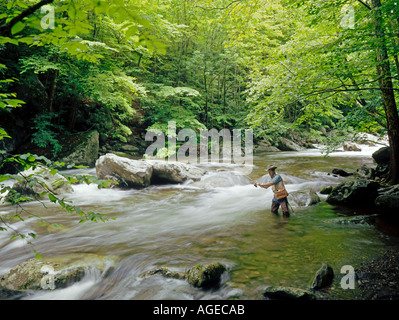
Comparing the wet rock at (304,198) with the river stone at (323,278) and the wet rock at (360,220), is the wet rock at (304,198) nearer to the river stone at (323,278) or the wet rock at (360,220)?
the wet rock at (360,220)

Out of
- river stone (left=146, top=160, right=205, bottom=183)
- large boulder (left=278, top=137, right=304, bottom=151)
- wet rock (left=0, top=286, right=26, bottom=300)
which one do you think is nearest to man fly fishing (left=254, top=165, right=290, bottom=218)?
river stone (left=146, top=160, right=205, bottom=183)

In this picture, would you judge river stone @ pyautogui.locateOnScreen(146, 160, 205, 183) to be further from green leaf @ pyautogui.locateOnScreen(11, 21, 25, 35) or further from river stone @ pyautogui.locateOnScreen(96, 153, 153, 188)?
green leaf @ pyautogui.locateOnScreen(11, 21, 25, 35)

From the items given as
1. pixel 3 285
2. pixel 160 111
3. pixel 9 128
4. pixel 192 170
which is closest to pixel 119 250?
pixel 3 285

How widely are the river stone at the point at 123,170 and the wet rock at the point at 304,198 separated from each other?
19.3 feet

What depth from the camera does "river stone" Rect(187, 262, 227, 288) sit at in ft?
10.8

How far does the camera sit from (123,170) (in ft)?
31.6

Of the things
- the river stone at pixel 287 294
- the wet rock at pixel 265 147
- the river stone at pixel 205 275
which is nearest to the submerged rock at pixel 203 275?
the river stone at pixel 205 275

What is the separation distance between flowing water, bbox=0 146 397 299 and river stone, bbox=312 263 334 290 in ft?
0.36

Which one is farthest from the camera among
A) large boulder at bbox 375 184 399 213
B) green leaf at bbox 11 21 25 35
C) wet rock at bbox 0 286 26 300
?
large boulder at bbox 375 184 399 213

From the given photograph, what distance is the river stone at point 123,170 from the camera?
31.4 ft

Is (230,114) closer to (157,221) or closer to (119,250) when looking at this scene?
(157,221)

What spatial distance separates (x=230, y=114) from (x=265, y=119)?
1674cm

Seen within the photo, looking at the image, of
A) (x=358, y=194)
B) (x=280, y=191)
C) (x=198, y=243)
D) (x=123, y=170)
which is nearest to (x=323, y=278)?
(x=198, y=243)
